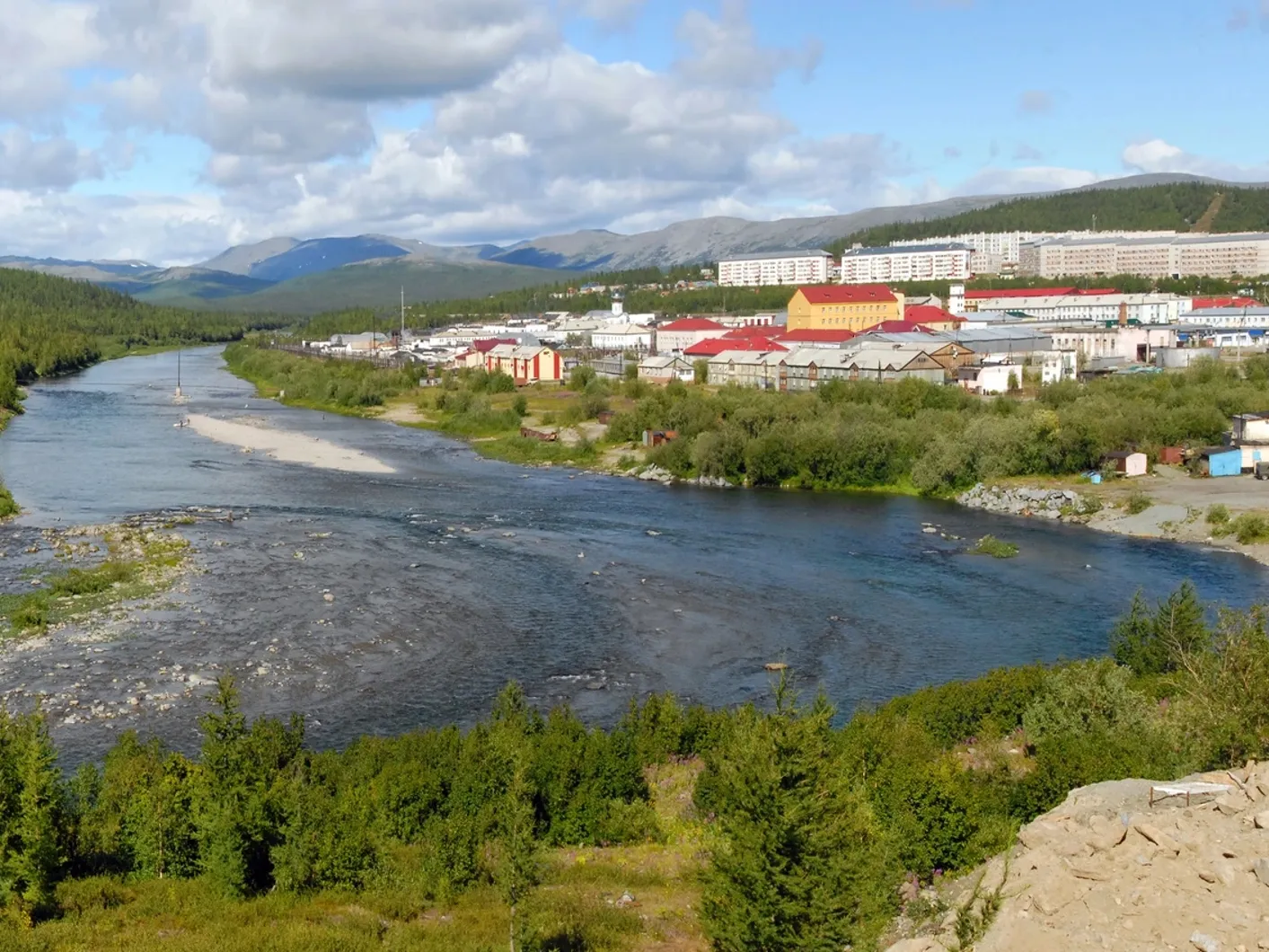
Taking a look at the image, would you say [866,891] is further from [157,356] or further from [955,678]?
[157,356]

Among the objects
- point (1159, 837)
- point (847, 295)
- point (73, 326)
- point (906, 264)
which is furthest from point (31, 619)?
point (906, 264)

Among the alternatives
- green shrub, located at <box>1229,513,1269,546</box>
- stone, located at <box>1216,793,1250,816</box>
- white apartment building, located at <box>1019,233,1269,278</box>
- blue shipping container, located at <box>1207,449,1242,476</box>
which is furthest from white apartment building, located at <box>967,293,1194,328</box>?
stone, located at <box>1216,793,1250,816</box>

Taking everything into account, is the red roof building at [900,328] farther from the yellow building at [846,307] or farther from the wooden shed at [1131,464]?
the wooden shed at [1131,464]

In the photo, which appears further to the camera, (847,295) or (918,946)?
(847,295)

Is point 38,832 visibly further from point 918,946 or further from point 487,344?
point 487,344

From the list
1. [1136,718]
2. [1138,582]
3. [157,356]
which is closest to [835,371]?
[1138,582]

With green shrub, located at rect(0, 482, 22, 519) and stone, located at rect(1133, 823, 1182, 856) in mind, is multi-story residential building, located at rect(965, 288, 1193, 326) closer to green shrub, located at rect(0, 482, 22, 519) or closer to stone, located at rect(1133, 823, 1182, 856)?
green shrub, located at rect(0, 482, 22, 519)
